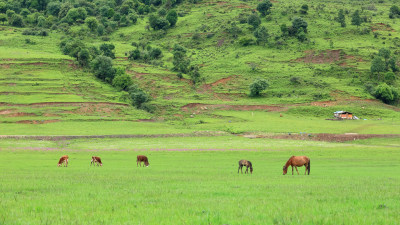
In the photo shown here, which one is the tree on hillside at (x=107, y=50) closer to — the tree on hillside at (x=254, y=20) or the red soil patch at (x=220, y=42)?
the red soil patch at (x=220, y=42)

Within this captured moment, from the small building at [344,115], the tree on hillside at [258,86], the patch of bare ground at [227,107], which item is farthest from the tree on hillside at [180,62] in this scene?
the small building at [344,115]

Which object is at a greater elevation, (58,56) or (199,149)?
(58,56)

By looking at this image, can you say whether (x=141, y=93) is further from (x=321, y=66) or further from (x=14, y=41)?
(x=14, y=41)

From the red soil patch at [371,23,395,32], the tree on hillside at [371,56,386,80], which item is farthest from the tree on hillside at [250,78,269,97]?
the red soil patch at [371,23,395,32]

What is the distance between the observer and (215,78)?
143000 mm

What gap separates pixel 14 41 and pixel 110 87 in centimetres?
6889

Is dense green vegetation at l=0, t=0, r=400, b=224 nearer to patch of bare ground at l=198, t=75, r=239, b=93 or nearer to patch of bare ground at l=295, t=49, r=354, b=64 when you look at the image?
patch of bare ground at l=295, t=49, r=354, b=64

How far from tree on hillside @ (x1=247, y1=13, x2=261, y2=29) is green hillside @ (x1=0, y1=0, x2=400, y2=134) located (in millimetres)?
1000

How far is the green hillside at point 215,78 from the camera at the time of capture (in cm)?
9900

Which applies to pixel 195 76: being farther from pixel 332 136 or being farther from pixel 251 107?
pixel 332 136

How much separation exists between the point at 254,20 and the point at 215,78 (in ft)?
185

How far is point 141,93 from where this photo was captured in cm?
11662

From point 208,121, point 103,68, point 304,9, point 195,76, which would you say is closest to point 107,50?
point 103,68

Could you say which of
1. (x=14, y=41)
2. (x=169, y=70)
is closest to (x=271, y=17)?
(x=169, y=70)
